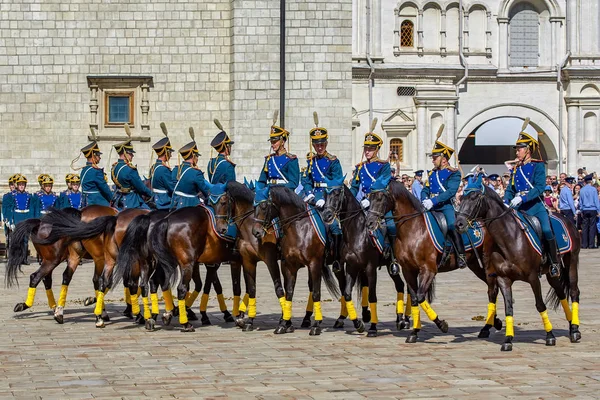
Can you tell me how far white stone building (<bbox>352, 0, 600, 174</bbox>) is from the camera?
174 ft

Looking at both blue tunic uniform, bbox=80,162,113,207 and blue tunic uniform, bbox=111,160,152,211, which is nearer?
blue tunic uniform, bbox=111,160,152,211

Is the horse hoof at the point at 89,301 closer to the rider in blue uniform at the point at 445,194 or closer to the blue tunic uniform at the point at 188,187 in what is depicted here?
the blue tunic uniform at the point at 188,187

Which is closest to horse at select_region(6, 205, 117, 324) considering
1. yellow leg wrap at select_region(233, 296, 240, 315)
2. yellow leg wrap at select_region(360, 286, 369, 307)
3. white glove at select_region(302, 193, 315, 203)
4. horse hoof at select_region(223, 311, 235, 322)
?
horse hoof at select_region(223, 311, 235, 322)

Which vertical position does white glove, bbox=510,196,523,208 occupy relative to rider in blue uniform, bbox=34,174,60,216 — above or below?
below

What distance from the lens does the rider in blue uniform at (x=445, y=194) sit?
44.7ft

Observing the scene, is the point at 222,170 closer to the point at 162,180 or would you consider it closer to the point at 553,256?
the point at 162,180

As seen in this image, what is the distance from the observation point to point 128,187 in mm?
16750

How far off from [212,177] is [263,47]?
13302mm

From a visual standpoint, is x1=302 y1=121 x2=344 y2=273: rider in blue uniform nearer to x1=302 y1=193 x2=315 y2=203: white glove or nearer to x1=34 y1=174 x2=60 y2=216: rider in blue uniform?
x1=302 y1=193 x2=315 y2=203: white glove

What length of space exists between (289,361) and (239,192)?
119 inches

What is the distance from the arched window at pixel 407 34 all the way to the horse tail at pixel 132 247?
134 feet

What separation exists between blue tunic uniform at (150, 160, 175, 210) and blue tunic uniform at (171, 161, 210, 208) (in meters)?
0.26

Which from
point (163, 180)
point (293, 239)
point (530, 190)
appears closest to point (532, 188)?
point (530, 190)

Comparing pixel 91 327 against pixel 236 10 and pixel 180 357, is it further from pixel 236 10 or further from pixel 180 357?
pixel 236 10
